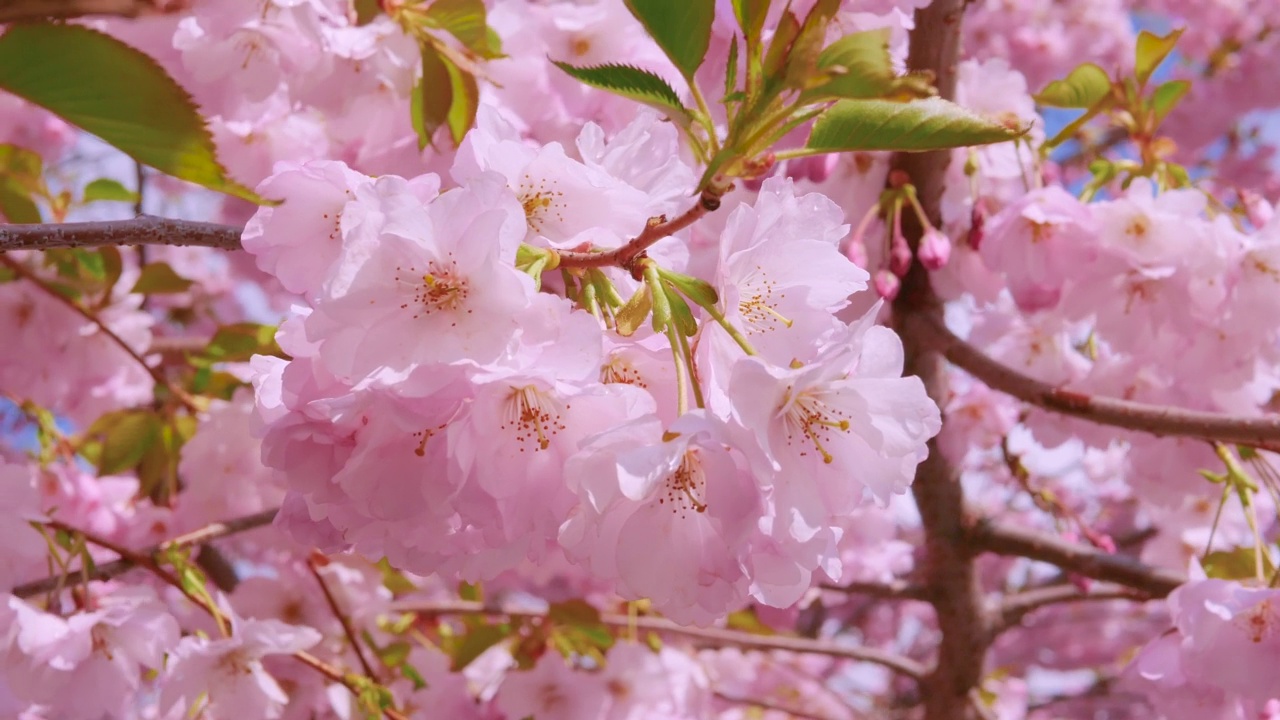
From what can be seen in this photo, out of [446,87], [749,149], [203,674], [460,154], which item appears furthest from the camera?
[203,674]

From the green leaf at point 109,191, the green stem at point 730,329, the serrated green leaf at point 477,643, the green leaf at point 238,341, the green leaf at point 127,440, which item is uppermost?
the green stem at point 730,329

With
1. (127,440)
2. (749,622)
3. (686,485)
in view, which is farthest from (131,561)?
(749,622)

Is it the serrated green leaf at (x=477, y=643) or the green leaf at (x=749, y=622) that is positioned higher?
the serrated green leaf at (x=477, y=643)

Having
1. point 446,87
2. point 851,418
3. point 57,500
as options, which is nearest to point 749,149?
point 851,418

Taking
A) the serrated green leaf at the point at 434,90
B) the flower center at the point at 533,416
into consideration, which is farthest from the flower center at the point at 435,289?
the serrated green leaf at the point at 434,90

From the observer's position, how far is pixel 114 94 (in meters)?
0.68

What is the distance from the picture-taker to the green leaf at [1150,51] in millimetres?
1382

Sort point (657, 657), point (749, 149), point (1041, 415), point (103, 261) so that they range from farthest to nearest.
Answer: point (657, 657)
point (1041, 415)
point (103, 261)
point (749, 149)

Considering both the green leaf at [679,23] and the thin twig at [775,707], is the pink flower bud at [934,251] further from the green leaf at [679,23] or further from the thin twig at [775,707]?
the thin twig at [775,707]

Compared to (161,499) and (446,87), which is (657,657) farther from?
(446,87)

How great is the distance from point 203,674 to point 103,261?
83cm

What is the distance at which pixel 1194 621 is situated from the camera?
123cm

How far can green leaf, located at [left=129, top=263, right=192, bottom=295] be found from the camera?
1.77 m

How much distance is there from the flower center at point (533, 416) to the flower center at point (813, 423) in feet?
0.57
